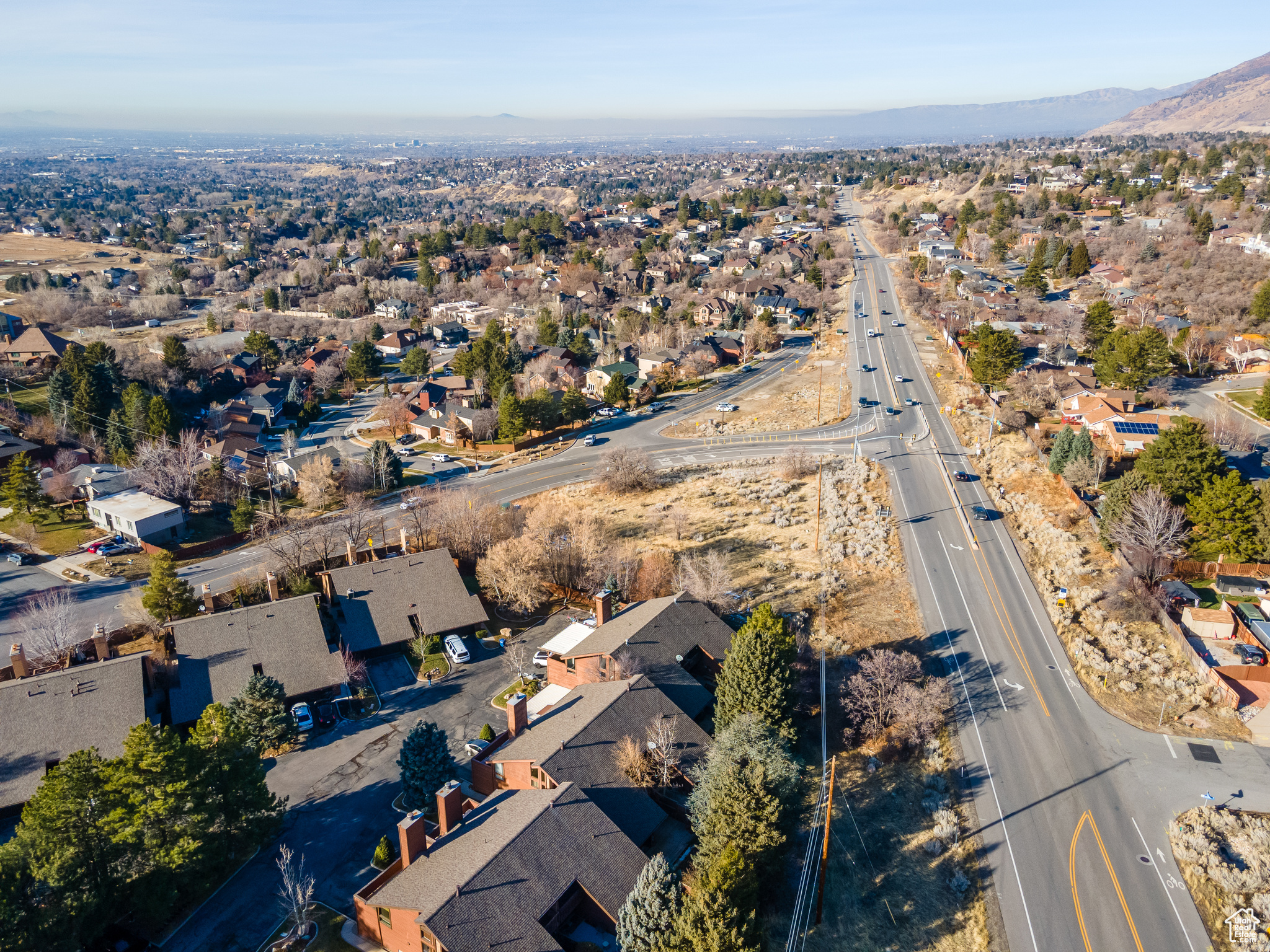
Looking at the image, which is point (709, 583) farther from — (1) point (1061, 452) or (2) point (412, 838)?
(1) point (1061, 452)

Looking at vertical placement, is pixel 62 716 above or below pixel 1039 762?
above

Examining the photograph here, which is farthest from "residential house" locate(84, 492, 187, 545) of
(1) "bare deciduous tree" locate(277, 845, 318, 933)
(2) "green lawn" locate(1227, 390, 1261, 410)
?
(2) "green lawn" locate(1227, 390, 1261, 410)

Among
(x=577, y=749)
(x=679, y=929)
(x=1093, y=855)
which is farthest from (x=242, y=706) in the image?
(x=1093, y=855)

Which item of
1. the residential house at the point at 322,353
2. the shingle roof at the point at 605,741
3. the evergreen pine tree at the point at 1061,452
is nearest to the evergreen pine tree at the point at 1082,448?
the evergreen pine tree at the point at 1061,452

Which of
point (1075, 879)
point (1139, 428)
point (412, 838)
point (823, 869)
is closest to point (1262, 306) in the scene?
point (1139, 428)

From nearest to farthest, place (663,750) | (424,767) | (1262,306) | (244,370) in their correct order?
(424,767), (663,750), (1262,306), (244,370)
